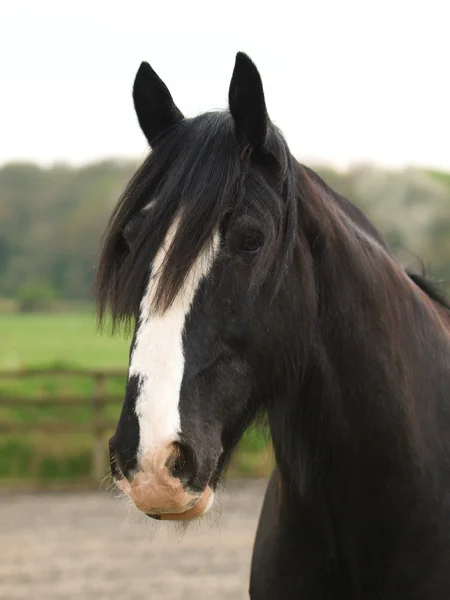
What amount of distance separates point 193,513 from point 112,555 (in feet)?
18.7

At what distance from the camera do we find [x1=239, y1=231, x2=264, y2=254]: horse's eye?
2.02 m

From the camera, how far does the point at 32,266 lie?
54.6ft

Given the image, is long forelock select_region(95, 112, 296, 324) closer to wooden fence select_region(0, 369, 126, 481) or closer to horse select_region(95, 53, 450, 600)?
horse select_region(95, 53, 450, 600)

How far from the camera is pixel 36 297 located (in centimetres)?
1627

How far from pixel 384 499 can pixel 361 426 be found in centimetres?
21

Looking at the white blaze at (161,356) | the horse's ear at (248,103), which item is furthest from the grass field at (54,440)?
the white blaze at (161,356)

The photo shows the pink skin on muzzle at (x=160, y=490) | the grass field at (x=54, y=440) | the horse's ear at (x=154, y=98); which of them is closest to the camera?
A: the pink skin on muzzle at (x=160, y=490)

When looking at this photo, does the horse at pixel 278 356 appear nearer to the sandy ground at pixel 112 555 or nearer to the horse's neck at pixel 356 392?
the horse's neck at pixel 356 392

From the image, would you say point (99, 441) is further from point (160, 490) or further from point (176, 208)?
point (160, 490)

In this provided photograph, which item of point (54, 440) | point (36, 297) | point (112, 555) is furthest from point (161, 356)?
point (36, 297)

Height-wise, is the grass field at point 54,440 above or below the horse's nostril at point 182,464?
below

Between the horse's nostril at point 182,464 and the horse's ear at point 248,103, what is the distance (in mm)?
807

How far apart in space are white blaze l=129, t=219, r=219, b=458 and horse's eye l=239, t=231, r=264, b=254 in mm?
68

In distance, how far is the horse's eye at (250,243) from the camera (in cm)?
202
